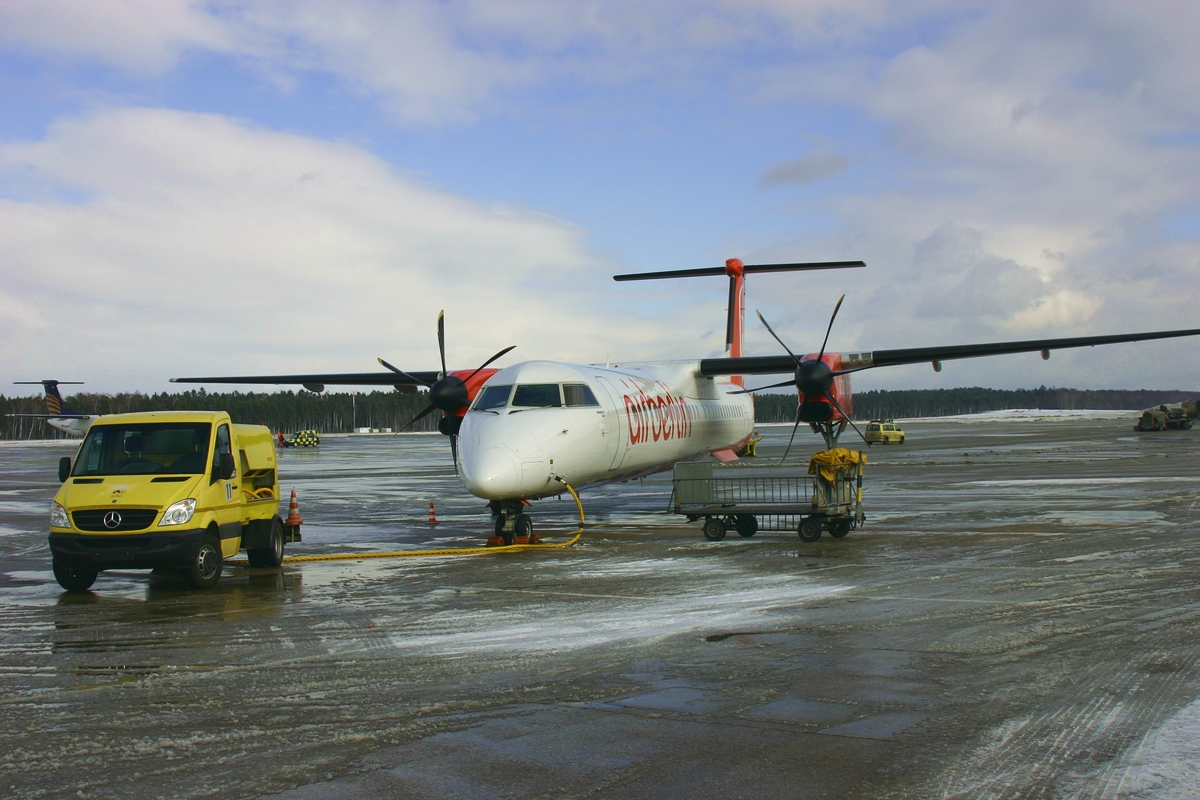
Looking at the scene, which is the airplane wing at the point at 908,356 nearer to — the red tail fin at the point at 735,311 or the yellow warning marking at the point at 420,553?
the red tail fin at the point at 735,311

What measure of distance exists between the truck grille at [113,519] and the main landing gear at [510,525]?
5249 mm

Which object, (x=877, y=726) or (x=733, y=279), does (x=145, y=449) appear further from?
(x=733, y=279)

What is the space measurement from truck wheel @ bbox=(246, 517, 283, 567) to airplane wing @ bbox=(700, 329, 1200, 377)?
12808 millimetres

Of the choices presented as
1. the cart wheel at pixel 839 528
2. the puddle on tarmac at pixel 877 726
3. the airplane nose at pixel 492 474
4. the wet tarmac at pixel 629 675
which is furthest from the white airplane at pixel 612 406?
the puddle on tarmac at pixel 877 726

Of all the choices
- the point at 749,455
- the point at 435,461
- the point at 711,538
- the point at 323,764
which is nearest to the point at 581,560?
the point at 711,538

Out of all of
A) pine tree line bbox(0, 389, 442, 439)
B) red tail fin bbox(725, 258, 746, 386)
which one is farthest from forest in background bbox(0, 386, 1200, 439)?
red tail fin bbox(725, 258, 746, 386)

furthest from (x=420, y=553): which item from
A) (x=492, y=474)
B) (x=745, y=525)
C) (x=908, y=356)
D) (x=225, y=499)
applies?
(x=908, y=356)

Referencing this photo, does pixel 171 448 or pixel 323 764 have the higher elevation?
pixel 171 448

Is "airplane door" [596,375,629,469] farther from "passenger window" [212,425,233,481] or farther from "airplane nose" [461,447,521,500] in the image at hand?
"passenger window" [212,425,233,481]

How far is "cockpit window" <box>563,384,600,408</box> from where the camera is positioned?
52.3 feet

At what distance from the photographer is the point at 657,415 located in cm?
1973

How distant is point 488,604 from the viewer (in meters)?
9.38

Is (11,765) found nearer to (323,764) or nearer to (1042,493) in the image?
(323,764)

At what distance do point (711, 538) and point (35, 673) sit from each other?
9.98 metres
